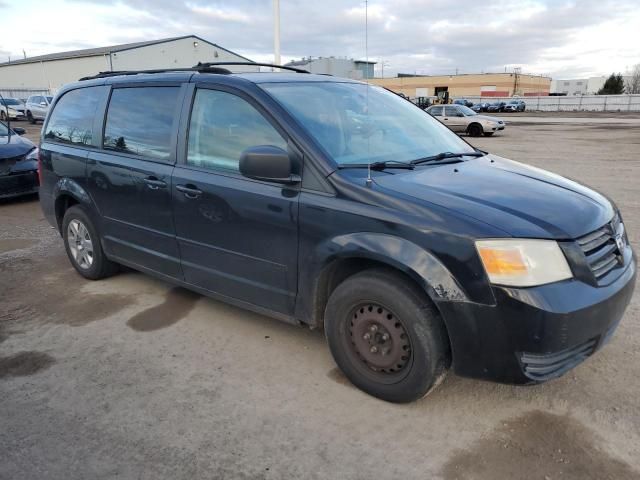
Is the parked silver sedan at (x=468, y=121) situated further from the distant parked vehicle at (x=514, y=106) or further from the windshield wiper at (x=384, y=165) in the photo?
the distant parked vehicle at (x=514, y=106)

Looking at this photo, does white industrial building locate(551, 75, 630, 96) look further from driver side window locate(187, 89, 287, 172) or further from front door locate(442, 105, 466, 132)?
driver side window locate(187, 89, 287, 172)

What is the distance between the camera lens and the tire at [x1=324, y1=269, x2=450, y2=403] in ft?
8.77

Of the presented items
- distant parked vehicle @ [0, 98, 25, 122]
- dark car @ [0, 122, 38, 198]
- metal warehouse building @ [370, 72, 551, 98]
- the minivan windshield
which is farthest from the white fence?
the minivan windshield

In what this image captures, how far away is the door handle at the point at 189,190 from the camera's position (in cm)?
353


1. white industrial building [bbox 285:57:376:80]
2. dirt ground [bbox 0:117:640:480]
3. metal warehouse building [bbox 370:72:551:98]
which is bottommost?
dirt ground [bbox 0:117:640:480]

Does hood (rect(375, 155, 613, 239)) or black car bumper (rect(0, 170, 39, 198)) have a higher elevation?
hood (rect(375, 155, 613, 239))

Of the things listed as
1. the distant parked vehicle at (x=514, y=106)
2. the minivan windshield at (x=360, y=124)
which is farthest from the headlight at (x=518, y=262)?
the distant parked vehicle at (x=514, y=106)

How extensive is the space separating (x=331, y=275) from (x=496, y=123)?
22.3 meters

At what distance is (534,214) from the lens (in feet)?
8.68

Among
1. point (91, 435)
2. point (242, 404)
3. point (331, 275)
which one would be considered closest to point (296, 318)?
point (331, 275)

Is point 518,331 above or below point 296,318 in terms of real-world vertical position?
above

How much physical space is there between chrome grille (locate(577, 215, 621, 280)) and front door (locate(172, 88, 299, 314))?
157 centimetres

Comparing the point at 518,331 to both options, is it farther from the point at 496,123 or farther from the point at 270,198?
the point at 496,123

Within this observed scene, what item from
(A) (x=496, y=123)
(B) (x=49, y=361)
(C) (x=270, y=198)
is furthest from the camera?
Answer: (A) (x=496, y=123)
